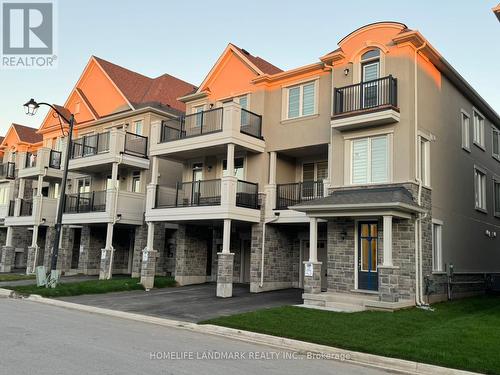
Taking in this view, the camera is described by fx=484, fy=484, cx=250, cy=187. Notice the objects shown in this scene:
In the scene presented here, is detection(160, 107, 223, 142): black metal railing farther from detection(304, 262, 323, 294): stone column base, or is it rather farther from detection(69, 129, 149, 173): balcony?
detection(304, 262, 323, 294): stone column base

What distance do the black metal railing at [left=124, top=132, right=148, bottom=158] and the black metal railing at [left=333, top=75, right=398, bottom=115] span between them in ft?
39.7

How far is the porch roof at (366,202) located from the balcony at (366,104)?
2264 mm

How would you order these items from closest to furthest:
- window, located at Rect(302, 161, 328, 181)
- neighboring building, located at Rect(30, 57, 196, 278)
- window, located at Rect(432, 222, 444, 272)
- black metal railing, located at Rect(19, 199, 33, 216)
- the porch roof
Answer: the porch roof < window, located at Rect(432, 222, 444, 272) < window, located at Rect(302, 161, 328, 181) < neighboring building, located at Rect(30, 57, 196, 278) < black metal railing, located at Rect(19, 199, 33, 216)

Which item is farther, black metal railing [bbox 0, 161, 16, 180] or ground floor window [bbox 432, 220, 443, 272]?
black metal railing [bbox 0, 161, 16, 180]

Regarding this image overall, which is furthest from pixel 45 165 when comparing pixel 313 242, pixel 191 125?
pixel 313 242

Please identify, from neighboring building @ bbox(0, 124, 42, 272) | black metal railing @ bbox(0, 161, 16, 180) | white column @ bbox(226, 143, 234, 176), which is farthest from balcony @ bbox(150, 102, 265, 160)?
black metal railing @ bbox(0, 161, 16, 180)

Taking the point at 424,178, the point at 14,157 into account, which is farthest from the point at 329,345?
the point at 14,157

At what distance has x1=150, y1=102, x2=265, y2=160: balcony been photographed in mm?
19359

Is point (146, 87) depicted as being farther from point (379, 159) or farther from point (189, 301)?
point (379, 159)

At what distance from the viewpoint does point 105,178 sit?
2814cm

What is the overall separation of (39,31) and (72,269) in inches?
612

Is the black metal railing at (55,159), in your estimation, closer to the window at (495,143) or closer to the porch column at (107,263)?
the porch column at (107,263)

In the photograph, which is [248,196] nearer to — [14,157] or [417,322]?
[417,322]

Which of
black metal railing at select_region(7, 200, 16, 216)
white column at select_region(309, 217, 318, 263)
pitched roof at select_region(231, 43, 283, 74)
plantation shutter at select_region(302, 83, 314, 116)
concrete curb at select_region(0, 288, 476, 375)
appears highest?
pitched roof at select_region(231, 43, 283, 74)
